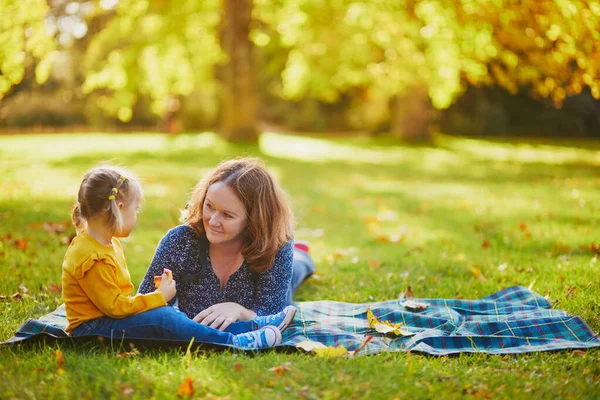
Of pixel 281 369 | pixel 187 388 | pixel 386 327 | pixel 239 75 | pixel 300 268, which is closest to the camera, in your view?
pixel 187 388

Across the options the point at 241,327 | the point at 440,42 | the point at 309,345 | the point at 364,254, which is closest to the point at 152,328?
the point at 241,327

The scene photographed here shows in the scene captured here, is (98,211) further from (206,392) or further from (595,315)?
(595,315)

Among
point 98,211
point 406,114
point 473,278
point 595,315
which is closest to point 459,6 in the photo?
point 473,278

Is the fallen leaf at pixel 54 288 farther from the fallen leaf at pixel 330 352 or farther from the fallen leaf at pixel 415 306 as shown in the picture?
the fallen leaf at pixel 415 306

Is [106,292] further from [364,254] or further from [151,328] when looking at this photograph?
[364,254]

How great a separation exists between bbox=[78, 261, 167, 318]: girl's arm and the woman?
0.36m

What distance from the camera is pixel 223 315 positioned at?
10.8ft

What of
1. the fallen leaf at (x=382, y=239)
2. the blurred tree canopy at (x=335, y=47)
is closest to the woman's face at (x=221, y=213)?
the fallen leaf at (x=382, y=239)

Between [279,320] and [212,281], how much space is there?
51cm

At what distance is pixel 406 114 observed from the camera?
20312mm

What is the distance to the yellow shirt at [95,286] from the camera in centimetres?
288

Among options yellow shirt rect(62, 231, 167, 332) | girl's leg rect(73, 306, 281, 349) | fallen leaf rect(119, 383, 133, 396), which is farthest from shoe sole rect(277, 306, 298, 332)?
fallen leaf rect(119, 383, 133, 396)

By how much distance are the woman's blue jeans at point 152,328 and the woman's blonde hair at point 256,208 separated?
590 millimetres

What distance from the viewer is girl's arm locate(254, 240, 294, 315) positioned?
3.50 meters
